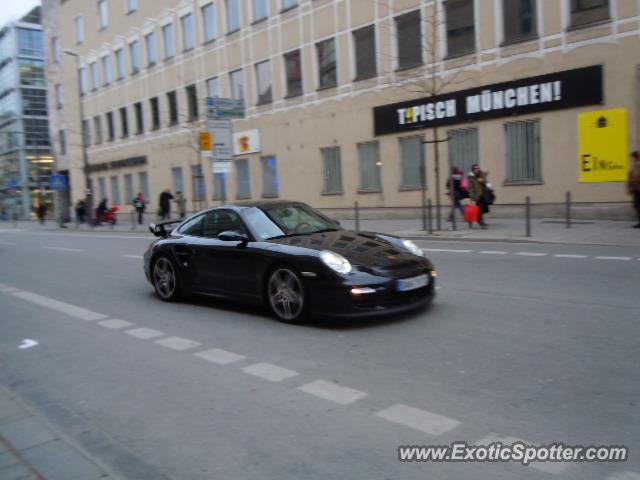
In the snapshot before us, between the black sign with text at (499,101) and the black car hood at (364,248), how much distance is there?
417 inches

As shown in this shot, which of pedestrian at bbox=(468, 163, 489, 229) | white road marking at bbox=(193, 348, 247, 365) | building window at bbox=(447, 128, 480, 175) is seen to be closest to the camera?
white road marking at bbox=(193, 348, 247, 365)

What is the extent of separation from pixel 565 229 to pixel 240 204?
10327mm

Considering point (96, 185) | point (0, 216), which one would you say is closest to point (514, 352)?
point (96, 185)

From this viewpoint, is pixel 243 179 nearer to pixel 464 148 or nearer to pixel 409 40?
pixel 409 40

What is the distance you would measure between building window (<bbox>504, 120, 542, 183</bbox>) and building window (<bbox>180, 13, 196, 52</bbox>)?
1990 cm

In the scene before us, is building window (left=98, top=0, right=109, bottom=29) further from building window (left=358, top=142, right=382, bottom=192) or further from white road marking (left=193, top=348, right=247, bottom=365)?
white road marking (left=193, top=348, right=247, bottom=365)

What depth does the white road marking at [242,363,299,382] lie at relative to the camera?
5070 mm

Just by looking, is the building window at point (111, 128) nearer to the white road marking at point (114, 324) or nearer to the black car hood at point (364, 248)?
the white road marking at point (114, 324)

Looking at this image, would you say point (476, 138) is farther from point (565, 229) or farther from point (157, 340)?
point (157, 340)

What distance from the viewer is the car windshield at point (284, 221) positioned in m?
7.42

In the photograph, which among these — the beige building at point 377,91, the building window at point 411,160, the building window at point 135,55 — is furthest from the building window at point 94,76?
the building window at point 411,160

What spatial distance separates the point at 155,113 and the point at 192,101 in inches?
193

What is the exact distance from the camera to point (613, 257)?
10.7 m

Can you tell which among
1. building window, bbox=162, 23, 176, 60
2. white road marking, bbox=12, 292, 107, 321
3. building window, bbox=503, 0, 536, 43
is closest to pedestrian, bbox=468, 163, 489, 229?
building window, bbox=503, 0, 536, 43
